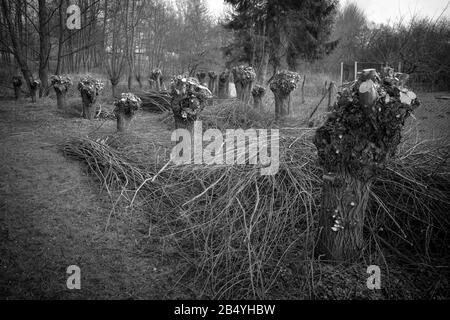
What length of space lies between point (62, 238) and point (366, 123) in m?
2.62

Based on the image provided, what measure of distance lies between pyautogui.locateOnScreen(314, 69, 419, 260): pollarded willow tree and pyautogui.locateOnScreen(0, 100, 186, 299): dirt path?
140 cm

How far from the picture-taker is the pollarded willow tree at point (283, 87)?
608 centimetres

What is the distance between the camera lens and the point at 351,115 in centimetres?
196

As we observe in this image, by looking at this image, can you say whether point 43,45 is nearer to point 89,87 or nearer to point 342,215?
point 89,87

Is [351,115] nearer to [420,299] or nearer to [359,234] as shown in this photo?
[359,234]

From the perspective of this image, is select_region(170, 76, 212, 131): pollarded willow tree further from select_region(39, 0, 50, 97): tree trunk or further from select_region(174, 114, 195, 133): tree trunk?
select_region(39, 0, 50, 97): tree trunk

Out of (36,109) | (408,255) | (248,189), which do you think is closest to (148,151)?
(248,189)

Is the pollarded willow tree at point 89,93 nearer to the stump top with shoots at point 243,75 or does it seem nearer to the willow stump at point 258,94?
the stump top with shoots at point 243,75

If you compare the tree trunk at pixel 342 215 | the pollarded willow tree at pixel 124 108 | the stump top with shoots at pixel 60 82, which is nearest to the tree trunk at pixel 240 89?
the pollarded willow tree at pixel 124 108

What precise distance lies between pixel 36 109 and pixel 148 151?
488 cm

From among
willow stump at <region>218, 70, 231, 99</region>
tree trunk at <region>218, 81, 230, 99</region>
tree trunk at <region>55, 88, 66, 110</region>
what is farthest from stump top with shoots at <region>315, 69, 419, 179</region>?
tree trunk at <region>55, 88, 66, 110</region>

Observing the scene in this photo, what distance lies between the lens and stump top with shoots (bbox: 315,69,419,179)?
185 centimetres

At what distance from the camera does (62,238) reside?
2391 millimetres

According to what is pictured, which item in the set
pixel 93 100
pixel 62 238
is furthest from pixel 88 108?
pixel 62 238
